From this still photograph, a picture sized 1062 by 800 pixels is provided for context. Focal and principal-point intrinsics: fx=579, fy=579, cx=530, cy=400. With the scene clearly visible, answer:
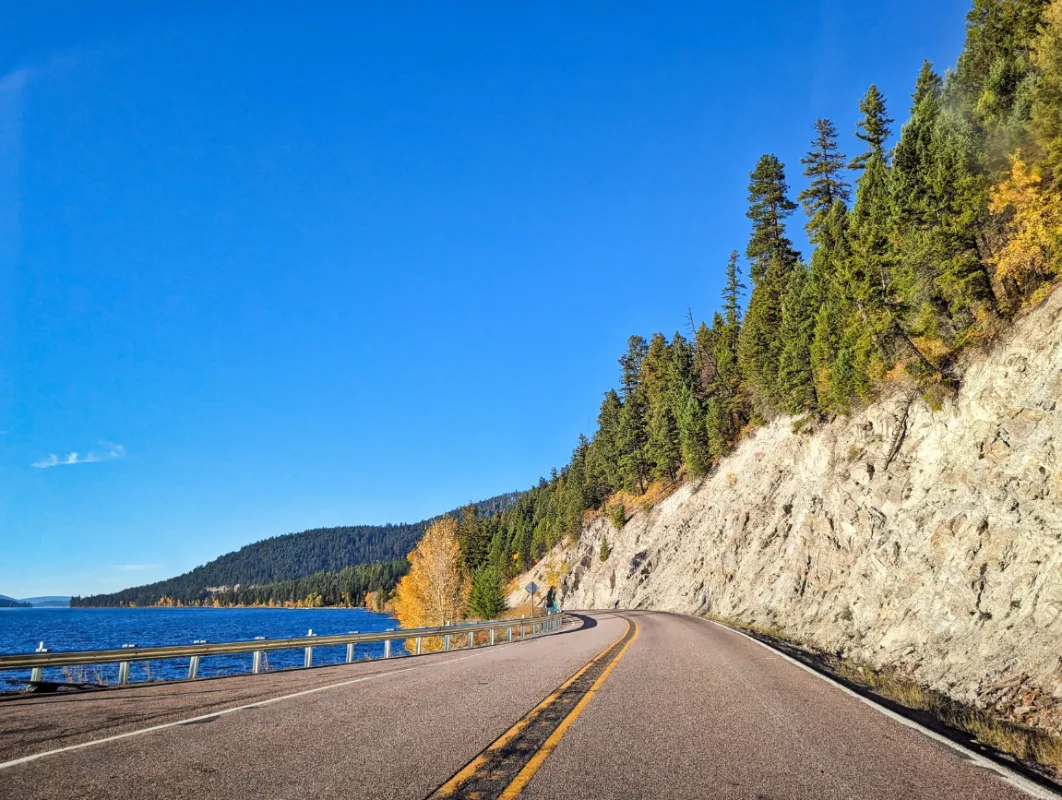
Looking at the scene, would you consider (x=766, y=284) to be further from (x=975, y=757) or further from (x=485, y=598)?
(x=975, y=757)

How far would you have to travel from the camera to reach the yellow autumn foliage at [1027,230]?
59.1 feet

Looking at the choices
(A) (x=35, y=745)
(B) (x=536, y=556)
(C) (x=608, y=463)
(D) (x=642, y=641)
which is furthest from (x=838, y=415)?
(B) (x=536, y=556)

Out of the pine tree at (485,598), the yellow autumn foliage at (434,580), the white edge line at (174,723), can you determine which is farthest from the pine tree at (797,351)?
the white edge line at (174,723)

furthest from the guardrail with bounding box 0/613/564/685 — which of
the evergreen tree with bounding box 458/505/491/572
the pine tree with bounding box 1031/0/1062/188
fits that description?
the evergreen tree with bounding box 458/505/491/572

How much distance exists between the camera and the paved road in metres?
4.76

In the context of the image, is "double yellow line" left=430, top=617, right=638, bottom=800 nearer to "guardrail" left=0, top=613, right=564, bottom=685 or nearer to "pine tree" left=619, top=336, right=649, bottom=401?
"guardrail" left=0, top=613, right=564, bottom=685

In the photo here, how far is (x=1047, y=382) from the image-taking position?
16406mm

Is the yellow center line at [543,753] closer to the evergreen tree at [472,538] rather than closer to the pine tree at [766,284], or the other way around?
the pine tree at [766,284]

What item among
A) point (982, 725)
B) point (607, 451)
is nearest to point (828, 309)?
point (982, 725)

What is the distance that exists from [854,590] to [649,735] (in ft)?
65.9

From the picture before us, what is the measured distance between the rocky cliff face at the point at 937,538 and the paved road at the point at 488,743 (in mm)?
5629

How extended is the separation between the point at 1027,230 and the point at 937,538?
10.4 metres

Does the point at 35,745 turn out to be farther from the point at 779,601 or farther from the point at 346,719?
the point at 779,601

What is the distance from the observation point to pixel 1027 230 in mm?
18656
